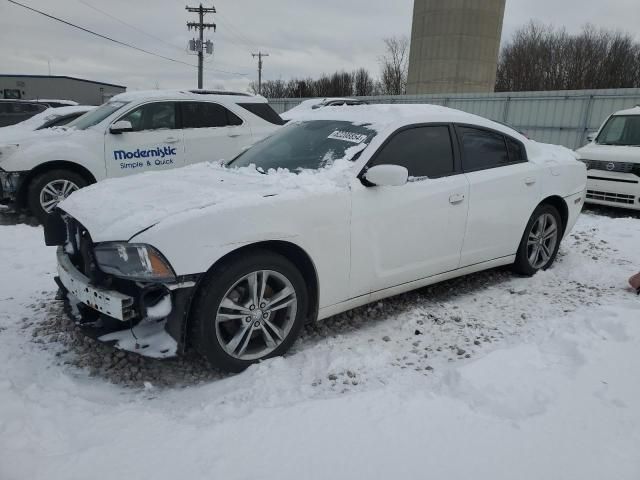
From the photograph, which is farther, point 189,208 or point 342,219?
point 342,219

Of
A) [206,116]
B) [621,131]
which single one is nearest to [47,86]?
[206,116]

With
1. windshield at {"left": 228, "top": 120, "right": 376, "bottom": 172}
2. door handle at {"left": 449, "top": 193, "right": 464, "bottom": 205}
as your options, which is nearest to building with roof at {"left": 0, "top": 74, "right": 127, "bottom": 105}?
windshield at {"left": 228, "top": 120, "right": 376, "bottom": 172}

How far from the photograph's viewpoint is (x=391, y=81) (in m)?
48.8

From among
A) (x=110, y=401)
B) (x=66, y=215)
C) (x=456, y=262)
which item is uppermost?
(x=66, y=215)

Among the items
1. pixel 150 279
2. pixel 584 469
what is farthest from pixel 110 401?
pixel 584 469

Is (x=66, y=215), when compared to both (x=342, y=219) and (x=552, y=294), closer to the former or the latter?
(x=342, y=219)

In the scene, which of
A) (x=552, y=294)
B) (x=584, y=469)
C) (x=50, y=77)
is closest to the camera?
(x=584, y=469)

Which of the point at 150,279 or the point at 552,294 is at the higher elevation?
the point at 150,279

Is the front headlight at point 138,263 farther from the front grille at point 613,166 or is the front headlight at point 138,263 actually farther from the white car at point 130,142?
the front grille at point 613,166

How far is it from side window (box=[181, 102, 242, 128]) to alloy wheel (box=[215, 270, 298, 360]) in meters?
5.29

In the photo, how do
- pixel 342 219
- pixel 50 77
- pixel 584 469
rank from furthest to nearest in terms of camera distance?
pixel 50 77 < pixel 342 219 < pixel 584 469

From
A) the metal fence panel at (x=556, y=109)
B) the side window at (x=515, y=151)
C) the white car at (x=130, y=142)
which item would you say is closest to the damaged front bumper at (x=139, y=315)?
the side window at (x=515, y=151)

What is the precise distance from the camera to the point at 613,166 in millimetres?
8023

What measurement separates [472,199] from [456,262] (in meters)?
0.52
